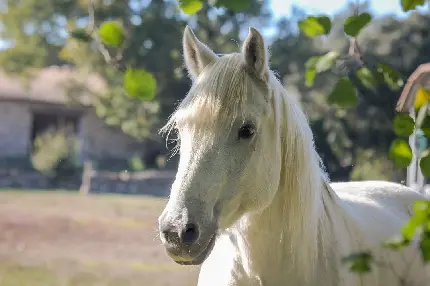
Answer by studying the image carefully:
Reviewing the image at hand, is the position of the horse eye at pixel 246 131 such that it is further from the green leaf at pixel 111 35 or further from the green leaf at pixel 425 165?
the green leaf at pixel 425 165

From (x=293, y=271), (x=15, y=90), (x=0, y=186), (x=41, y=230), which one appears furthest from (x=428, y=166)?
(x=15, y=90)

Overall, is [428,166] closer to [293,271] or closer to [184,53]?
[293,271]

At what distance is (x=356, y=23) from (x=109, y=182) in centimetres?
1803

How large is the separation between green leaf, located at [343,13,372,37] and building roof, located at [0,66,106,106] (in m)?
22.1

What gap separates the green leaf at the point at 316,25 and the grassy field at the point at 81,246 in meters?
2.56

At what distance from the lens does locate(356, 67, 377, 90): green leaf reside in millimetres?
969

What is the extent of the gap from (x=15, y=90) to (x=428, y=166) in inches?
954

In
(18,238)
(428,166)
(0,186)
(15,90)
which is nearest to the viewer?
(428,166)

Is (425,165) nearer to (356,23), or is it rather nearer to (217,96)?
(356,23)

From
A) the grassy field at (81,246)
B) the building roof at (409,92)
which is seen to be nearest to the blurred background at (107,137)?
the grassy field at (81,246)

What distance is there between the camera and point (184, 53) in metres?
2.06

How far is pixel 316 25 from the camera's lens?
88 cm

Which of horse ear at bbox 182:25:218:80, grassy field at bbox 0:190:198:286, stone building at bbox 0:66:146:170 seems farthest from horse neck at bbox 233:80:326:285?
stone building at bbox 0:66:146:170

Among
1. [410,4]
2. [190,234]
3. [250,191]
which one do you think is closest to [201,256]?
[190,234]
